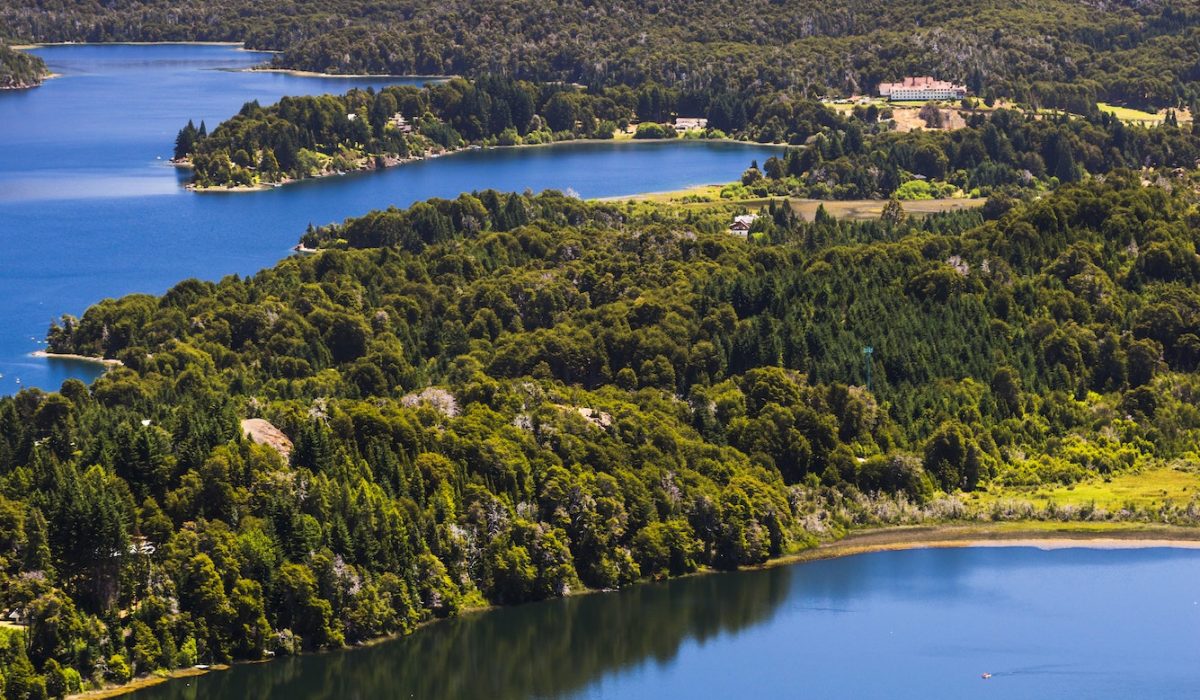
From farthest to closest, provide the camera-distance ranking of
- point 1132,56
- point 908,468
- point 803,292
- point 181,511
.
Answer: point 1132,56
point 803,292
point 908,468
point 181,511

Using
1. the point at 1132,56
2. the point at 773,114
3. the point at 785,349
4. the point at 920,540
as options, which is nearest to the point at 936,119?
the point at 773,114

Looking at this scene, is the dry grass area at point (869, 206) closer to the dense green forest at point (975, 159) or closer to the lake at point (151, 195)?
the dense green forest at point (975, 159)

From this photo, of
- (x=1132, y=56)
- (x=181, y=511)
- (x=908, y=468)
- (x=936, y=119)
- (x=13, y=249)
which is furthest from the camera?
(x=1132, y=56)

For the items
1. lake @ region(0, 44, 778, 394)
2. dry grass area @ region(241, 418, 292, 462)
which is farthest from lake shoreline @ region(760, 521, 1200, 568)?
lake @ region(0, 44, 778, 394)

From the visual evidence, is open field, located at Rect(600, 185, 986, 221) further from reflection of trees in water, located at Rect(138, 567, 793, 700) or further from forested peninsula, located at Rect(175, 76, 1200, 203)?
reflection of trees in water, located at Rect(138, 567, 793, 700)

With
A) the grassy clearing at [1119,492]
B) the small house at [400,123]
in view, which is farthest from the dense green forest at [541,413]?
the small house at [400,123]

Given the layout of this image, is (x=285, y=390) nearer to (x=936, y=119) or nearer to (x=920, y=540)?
(x=920, y=540)
